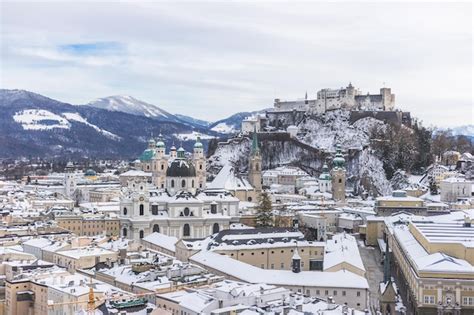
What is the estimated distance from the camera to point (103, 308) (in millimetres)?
35719

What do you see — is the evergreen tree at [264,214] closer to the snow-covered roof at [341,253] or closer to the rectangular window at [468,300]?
the snow-covered roof at [341,253]

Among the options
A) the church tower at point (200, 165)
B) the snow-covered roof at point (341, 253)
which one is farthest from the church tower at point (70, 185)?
the snow-covered roof at point (341, 253)

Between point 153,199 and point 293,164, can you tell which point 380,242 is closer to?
point 153,199

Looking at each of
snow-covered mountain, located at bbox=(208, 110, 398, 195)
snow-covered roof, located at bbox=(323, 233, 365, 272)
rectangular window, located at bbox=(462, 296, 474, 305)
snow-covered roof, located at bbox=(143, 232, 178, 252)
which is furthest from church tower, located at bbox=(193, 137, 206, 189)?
rectangular window, located at bbox=(462, 296, 474, 305)

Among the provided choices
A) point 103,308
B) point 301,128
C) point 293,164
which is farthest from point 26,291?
point 301,128

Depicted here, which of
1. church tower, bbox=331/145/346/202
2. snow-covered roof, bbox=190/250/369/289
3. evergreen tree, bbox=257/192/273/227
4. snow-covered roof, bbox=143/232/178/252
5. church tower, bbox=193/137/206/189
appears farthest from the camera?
church tower, bbox=331/145/346/202

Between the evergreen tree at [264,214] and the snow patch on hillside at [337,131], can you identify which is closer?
the evergreen tree at [264,214]

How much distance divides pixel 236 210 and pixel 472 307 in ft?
113

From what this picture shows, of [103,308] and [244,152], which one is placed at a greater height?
[244,152]

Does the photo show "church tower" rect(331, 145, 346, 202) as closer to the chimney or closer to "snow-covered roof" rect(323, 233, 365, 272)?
"snow-covered roof" rect(323, 233, 365, 272)

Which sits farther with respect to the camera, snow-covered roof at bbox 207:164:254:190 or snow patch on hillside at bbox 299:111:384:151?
snow patch on hillside at bbox 299:111:384:151

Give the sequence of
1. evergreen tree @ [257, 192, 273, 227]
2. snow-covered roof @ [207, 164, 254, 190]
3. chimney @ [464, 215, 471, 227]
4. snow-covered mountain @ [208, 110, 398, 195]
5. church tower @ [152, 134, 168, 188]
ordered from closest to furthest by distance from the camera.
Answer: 1. chimney @ [464, 215, 471, 227]
2. evergreen tree @ [257, 192, 273, 227]
3. snow-covered roof @ [207, 164, 254, 190]
4. church tower @ [152, 134, 168, 188]
5. snow-covered mountain @ [208, 110, 398, 195]

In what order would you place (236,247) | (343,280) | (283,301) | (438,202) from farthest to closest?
(438,202) → (236,247) → (343,280) → (283,301)

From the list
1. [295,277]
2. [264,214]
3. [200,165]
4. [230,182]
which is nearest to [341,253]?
[295,277]
